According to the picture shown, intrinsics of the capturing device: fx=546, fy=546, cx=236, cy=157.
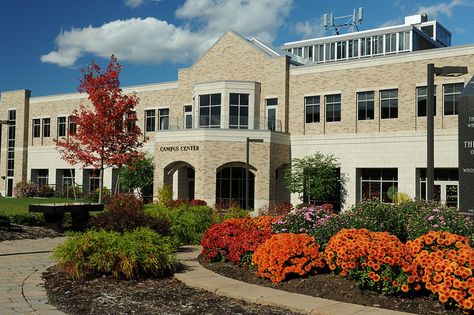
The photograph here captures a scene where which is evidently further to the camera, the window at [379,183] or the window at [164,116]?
the window at [164,116]

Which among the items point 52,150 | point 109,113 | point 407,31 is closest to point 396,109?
point 109,113

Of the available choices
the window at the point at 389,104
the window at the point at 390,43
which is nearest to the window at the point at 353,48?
the window at the point at 390,43

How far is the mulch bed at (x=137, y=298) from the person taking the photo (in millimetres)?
7391

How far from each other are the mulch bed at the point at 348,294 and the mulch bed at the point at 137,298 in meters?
1.00

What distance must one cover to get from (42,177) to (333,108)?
1206 inches

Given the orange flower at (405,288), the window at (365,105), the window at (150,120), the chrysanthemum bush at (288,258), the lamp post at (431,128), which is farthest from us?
the window at (150,120)

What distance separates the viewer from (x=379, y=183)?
33.0 meters

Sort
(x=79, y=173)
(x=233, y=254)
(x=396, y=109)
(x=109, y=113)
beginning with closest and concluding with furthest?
(x=233, y=254), (x=109, y=113), (x=396, y=109), (x=79, y=173)

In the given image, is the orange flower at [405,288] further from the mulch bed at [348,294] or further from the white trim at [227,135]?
the white trim at [227,135]

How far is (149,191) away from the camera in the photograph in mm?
42125

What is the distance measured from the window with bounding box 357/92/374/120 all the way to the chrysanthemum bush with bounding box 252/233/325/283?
82.2 feet

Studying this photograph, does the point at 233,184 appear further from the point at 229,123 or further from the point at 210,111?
the point at 210,111

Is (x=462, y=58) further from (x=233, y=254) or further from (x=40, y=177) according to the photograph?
(x=40, y=177)

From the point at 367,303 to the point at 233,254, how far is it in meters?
3.43
